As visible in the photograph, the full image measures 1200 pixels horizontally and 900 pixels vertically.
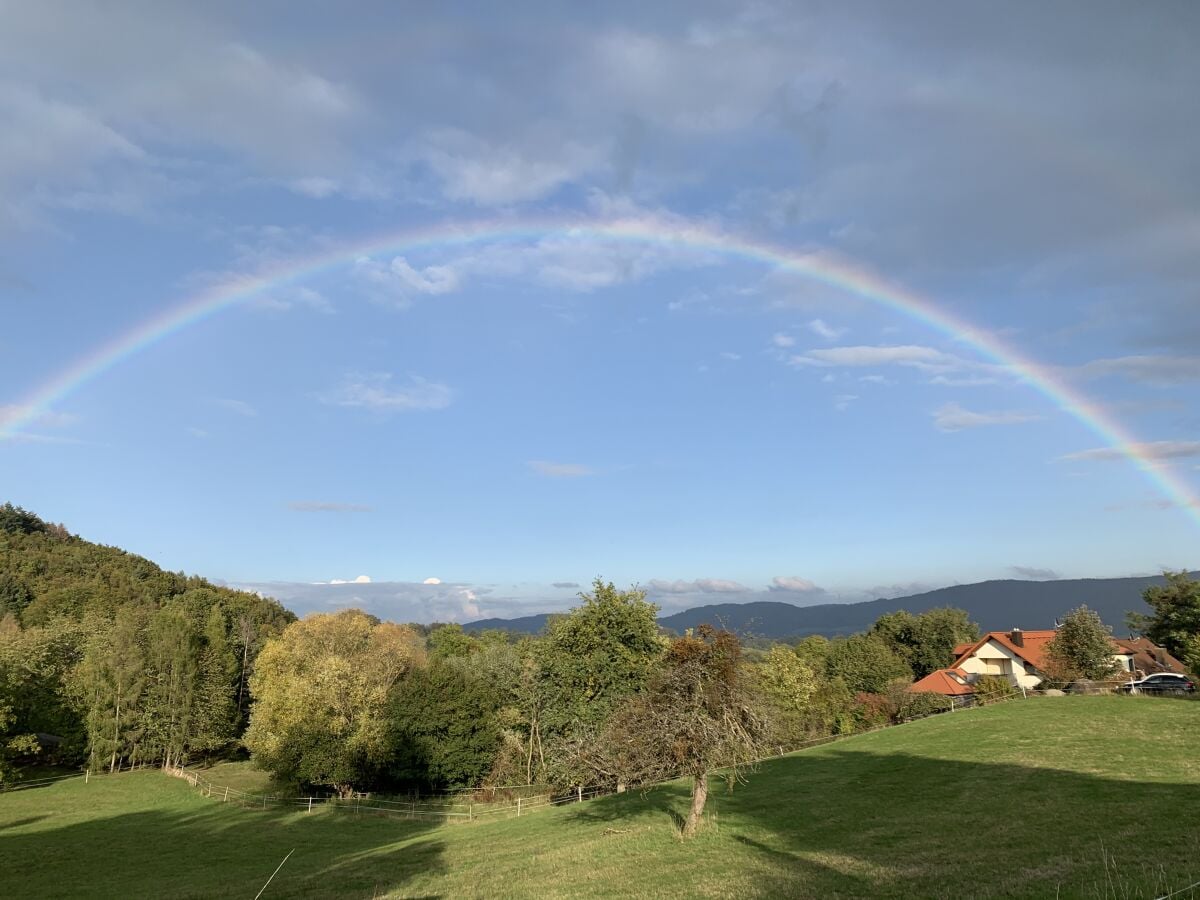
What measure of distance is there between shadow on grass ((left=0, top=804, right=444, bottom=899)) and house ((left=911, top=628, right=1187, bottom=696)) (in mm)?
63229

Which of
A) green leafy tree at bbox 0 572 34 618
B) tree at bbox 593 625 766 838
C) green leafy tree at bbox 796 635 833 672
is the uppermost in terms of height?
green leafy tree at bbox 0 572 34 618

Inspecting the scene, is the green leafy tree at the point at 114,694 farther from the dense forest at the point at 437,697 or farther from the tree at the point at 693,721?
the tree at the point at 693,721

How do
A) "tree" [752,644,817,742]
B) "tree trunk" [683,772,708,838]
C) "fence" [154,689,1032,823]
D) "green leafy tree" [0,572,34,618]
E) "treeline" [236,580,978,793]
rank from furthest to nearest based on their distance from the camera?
"green leafy tree" [0,572,34,618] < "tree" [752,644,817,742] < "treeline" [236,580,978,793] < "fence" [154,689,1032,823] < "tree trunk" [683,772,708,838]

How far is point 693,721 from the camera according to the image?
20766 mm

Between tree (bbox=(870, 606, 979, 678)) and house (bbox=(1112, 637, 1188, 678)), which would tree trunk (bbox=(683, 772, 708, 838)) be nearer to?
house (bbox=(1112, 637, 1188, 678))

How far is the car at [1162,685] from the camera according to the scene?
153ft

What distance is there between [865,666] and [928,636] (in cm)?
2292

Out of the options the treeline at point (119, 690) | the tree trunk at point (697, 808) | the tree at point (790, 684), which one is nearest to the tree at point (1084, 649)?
the tree at point (790, 684)

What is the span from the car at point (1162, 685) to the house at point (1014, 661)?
51.2 ft

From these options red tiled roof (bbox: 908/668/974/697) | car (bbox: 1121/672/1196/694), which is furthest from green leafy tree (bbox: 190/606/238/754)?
car (bbox: 1121/672/1196/694)

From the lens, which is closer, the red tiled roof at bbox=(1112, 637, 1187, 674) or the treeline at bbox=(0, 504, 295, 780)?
the treeline at bbox=(0, 504, 295, 780)

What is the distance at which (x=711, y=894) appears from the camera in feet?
47.6

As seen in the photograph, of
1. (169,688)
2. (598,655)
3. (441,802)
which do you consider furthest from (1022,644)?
(169,688)

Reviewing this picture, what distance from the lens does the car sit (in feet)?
153
